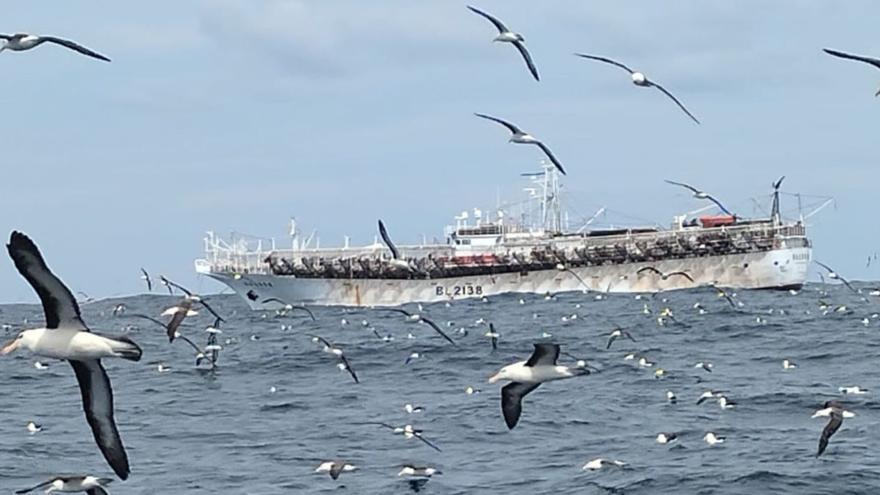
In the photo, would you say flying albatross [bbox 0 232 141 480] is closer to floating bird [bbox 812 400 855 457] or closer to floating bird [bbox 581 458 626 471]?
floating bird [bbox 581 458 626 471]

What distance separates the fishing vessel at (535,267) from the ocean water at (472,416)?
125ft

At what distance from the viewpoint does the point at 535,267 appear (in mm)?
90250

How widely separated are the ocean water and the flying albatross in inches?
342

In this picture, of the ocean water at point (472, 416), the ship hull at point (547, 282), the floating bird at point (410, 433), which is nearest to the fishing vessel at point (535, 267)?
the ship hull at point (547, 282)

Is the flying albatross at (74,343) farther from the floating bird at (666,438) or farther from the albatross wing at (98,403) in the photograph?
the floating bird at (666,438)

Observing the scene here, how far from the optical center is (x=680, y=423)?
26.2 m

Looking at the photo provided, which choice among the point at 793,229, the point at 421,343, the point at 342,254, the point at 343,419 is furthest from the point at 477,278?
the point at 343,419

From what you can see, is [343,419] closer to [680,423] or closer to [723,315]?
[680,423]

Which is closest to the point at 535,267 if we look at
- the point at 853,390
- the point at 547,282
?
the point at 547,282

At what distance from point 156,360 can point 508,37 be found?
22862 mm

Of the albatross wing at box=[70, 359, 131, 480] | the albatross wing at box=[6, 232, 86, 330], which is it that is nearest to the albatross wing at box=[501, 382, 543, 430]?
the albatross wing at box=[70, 359, 131, 480]

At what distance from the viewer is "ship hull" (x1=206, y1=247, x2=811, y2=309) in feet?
292

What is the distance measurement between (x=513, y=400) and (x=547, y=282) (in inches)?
2893

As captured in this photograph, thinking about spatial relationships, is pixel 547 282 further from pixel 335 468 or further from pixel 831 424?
pixel 831 424
